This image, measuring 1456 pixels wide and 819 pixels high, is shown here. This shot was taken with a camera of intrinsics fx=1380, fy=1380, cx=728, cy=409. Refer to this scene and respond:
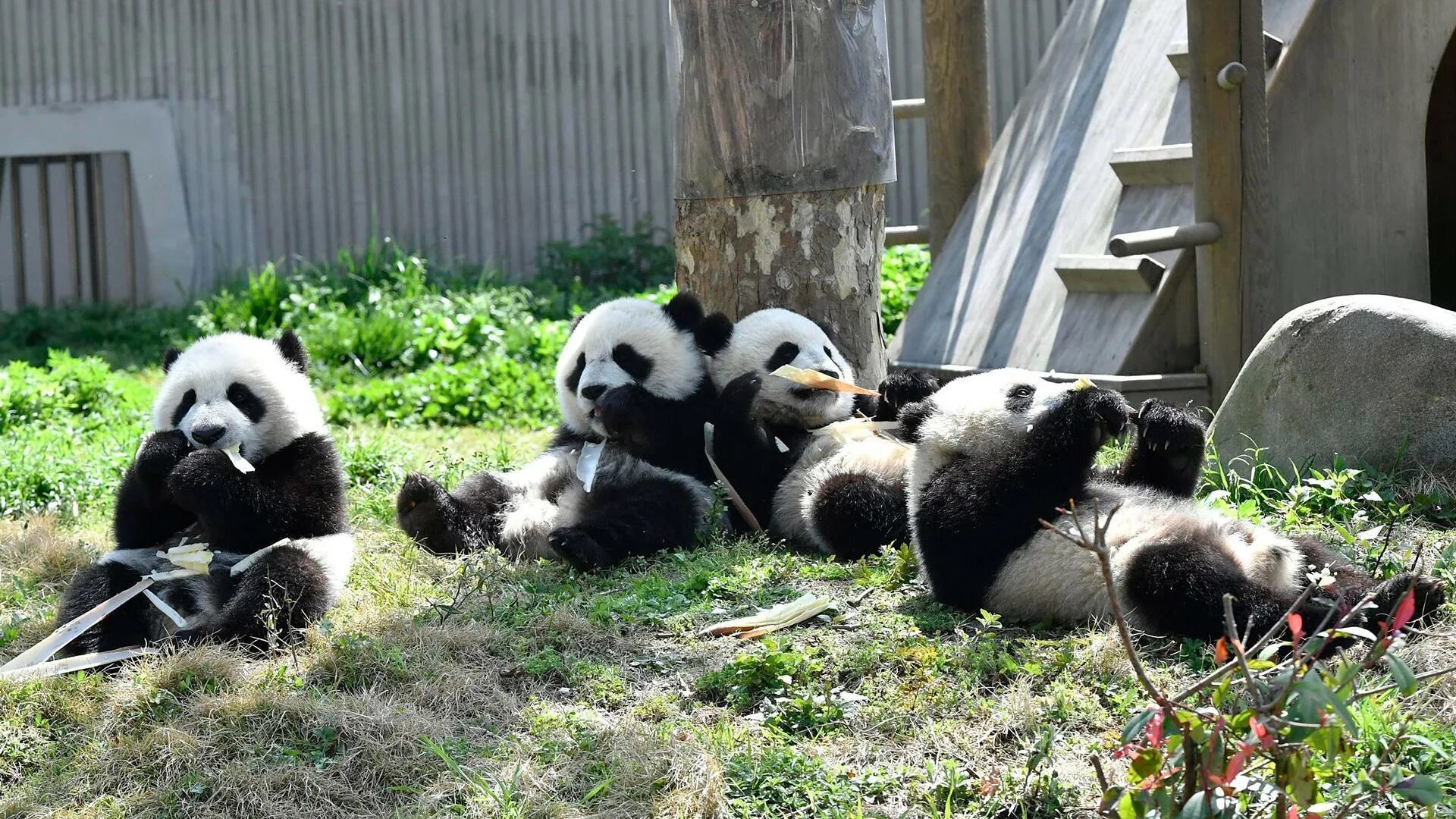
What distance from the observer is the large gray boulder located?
15.1ft

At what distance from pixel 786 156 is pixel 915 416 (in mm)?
1654

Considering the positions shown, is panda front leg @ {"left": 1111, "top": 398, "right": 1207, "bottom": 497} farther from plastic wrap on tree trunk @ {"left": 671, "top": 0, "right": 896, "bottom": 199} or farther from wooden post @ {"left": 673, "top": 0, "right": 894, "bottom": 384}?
plastic wrap on tree trunk @ {"left": 671, "top": 0, "right": 896, "bottom": 199}

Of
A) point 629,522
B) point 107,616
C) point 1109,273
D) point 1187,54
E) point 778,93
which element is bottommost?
point 107,616

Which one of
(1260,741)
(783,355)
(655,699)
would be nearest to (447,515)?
(783,355)

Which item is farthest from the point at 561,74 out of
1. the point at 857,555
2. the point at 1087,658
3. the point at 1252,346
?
the point at 1087,658

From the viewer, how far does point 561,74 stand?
12648 millimetres

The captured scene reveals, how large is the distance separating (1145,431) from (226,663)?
2594 millimetres

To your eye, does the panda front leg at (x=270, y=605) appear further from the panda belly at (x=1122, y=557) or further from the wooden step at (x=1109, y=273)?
the wooden step at (x=1109, y=273)

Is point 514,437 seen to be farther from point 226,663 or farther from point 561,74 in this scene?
point 561,74

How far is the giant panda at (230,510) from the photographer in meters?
3.87

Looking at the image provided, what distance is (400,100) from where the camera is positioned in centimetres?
1253

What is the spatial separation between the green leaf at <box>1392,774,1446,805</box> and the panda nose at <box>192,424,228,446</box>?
3224 millimetres

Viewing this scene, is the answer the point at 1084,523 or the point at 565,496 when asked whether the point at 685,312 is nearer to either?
the point at 565,496

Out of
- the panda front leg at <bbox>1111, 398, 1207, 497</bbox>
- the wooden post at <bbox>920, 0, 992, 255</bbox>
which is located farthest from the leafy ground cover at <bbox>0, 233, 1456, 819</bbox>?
the wooden post at <bbox>920, 0, 992, 255</bbox>
